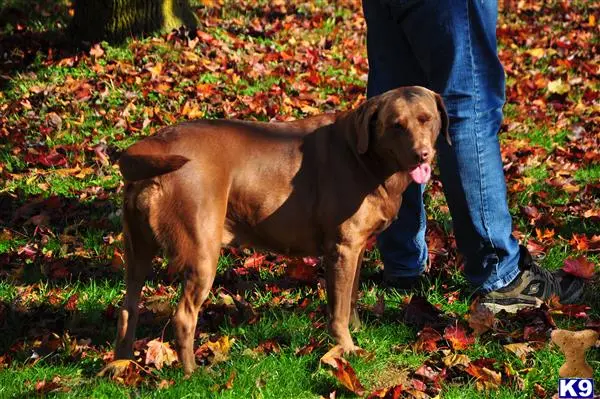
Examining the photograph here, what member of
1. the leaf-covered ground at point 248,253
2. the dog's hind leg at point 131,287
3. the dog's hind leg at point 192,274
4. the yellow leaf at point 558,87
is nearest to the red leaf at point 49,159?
the leaf-covered ground at point 248,253

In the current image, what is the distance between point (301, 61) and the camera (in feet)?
30.9

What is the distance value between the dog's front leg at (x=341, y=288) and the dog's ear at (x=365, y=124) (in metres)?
0.50

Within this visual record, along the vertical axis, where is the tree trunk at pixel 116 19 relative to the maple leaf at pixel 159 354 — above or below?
above

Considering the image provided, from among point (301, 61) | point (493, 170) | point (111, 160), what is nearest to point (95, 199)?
point (111, 160)

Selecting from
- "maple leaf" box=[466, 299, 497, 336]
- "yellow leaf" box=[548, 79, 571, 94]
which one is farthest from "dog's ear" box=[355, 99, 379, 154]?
"yellow leaf" box=[548, 79, 571, 94]

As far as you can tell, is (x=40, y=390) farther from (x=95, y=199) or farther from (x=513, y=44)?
(x=513, y=44)

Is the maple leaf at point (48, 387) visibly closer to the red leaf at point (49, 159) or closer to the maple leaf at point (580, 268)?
the maple leaf at point (580, 268)

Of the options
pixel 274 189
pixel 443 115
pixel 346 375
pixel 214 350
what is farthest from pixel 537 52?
pixel 346 375

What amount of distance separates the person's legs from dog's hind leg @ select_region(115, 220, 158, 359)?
1.59m

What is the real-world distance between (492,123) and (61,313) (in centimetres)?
257

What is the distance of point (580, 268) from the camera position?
488 cm

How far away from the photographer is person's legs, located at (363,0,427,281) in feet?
15.6

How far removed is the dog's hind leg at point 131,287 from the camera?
3.96m

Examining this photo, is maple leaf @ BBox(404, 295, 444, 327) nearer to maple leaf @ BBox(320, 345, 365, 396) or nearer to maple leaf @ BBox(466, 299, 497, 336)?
maple leaf @ BBox(466, 299, 497, 336)
